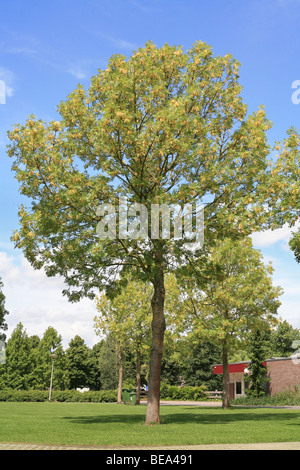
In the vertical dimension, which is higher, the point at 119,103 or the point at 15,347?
the point at 119,103

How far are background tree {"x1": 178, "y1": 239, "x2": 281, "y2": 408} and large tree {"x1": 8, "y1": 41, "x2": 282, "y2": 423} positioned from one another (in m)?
15.5

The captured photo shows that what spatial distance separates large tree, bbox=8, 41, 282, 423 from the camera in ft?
59.2

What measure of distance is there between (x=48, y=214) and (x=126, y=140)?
4.15 meters

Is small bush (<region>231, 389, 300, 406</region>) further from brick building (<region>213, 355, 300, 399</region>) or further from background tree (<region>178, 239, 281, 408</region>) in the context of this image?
background tree (<region>178, 239, 281, 408</region>)

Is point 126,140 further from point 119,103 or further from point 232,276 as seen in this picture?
point 232,276

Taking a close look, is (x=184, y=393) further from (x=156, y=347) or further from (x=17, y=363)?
(x=156, y=347)

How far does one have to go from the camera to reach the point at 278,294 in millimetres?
36344

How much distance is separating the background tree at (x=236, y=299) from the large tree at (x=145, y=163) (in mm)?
15543

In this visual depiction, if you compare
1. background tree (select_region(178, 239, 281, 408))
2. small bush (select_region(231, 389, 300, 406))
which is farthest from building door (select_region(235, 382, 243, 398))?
background tree (select_region(178, 239, 281, 408))

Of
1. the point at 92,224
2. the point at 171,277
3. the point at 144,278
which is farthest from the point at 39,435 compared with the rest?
the point at 171,277

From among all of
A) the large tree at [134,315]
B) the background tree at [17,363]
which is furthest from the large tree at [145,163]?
the background tree at [17,363]

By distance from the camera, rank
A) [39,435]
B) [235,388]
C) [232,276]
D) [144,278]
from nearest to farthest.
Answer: [39,435] < [144,278] < [232,276] < [235,388]

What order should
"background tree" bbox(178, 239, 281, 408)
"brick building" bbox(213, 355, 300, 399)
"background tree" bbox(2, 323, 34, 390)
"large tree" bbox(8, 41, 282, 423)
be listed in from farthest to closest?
"background tree" bbox(2, 323, 34, 390), "brick building" bbox(213, 355, 300, 399), "background tree" bbox(178, 239, 281, 408), "large tree" bbox(8, 41, 282, 423)

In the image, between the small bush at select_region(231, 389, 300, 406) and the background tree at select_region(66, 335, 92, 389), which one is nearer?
the small bush at select_region(231, 389, 300, 406)
